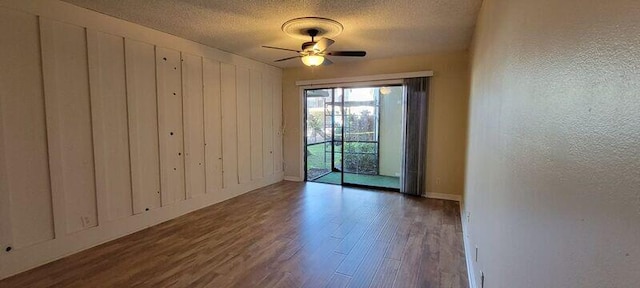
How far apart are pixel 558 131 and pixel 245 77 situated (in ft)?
17.0

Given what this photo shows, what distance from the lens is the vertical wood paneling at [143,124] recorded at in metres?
3.60

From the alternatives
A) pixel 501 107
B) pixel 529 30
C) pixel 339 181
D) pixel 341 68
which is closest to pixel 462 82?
pixel 341 68

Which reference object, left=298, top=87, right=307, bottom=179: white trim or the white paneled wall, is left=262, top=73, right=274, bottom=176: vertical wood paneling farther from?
the white paneled wall

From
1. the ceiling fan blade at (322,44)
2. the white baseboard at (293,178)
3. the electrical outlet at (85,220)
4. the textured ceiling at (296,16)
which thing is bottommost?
the white baseboard at (293,178)

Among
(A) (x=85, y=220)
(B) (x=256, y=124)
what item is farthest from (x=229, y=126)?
(A) (x=85, y=220)

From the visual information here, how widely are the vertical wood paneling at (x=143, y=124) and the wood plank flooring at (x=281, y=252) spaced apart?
18.7 inches

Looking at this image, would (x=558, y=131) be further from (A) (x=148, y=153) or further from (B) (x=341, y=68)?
(B) (x=341, y=68)

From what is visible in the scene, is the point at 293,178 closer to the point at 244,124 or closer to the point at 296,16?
the point at 244,124

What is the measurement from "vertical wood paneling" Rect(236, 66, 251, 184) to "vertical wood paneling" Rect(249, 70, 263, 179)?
118 millimetres

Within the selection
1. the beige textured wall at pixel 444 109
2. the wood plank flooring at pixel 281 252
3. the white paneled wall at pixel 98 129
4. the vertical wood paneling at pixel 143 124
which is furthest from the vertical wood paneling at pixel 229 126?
the beige textured wall at pixel 444 109

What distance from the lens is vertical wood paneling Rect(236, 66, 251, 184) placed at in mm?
5316

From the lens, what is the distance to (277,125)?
255 inches

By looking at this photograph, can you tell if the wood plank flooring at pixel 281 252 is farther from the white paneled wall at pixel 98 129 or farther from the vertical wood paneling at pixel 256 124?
the vertical wood paneling at pixel 256 124

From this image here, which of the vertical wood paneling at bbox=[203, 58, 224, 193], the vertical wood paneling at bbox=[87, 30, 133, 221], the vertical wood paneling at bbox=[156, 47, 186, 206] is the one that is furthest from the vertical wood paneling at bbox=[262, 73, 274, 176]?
the vertical wood paneling at bbox=[87, 30, 133, 221]
